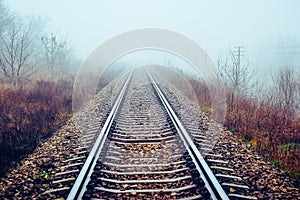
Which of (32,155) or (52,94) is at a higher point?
(52,94)

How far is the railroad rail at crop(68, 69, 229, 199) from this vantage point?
341cm

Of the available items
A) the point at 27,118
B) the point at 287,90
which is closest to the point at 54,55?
the point at 27,118

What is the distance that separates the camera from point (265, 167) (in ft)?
14.3

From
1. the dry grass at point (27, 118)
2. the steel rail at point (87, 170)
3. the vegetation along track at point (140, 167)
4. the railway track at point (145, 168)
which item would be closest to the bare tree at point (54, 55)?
the dry grass at point (27, 118)

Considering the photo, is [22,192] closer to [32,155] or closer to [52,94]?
[32,155]

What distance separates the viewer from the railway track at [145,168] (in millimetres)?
3410

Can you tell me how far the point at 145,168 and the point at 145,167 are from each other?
0.03 meters

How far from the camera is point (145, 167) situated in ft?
13.8

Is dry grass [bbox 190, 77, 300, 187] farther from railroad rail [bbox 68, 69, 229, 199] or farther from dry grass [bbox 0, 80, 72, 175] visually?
dry grass [bbox 0, 80, 72, 175]

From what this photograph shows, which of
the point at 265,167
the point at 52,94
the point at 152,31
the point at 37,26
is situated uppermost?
the point at 37,26

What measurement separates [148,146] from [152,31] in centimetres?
931

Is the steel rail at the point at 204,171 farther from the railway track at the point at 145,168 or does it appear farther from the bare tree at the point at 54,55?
the bare tree at the point at 54,55

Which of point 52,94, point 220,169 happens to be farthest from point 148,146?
point 52,94

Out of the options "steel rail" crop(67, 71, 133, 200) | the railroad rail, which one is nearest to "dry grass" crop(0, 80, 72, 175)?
"steel rail" crop(67, 71, 133, 200)
